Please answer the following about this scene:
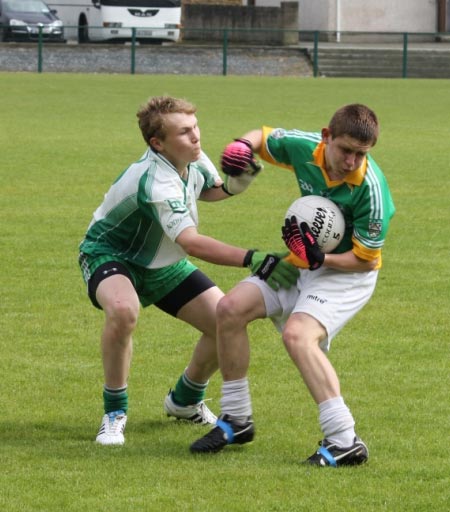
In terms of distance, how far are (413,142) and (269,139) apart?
1511 cm

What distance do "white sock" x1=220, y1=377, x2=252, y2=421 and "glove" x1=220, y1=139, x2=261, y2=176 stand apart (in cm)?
104

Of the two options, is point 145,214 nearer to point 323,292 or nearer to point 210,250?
point 210,250

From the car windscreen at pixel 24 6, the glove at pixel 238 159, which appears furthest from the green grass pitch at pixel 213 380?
the car windscreen at pixel 24 6

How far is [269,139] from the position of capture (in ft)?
22.4

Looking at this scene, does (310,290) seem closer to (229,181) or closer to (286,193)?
(229,181)

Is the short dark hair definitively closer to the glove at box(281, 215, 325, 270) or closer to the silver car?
Result: the glove at box(281, 215, 325, 270)

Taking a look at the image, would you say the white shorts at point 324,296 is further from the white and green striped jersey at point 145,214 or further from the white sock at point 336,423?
the white and green striped jersey at point 145,214

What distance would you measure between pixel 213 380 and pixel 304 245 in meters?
1.97

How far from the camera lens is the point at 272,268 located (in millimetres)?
6461

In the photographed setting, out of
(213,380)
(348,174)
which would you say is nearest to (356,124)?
(348,174)

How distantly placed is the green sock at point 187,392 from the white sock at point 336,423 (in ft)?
3.36

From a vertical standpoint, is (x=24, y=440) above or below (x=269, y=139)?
below

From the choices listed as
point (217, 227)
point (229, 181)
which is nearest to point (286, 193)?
point (217, 227)

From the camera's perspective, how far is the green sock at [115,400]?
22.1ft
